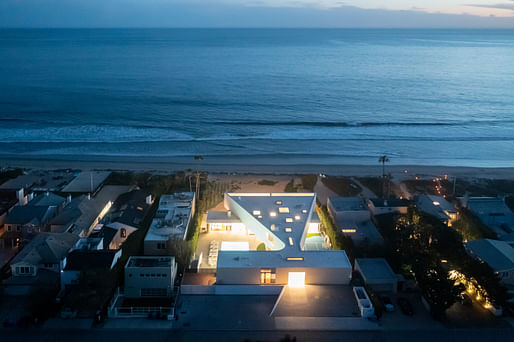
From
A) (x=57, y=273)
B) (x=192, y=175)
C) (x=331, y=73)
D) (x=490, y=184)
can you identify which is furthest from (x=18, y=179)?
(x=331, y=73)

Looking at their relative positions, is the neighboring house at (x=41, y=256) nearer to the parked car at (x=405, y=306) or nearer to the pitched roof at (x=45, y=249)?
the pitched roof at (x=45, y=249)

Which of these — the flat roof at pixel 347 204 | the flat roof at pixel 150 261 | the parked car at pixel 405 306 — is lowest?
the parked car at pixel 405 306

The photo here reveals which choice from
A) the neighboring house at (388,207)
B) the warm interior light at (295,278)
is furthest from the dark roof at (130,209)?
the neighboring house at (388,207)

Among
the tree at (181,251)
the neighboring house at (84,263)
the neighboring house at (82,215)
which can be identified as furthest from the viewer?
the neighboring house at (82,215)

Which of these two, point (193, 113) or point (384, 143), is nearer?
point (384, 143)

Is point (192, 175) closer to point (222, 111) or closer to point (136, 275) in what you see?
point (136, 275)

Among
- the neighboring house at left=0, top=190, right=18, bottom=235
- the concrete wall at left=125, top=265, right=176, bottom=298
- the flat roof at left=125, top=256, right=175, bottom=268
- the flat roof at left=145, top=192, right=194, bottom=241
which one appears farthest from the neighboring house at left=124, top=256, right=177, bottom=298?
the neighboring house at left=0, top=190, right=18, bottom=235

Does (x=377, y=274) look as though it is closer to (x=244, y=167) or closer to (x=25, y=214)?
(x=25, y=214)
